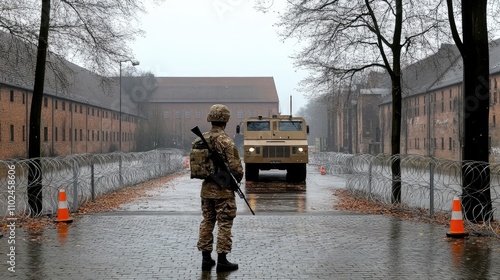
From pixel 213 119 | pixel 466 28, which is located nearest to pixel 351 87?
pixel 466 28

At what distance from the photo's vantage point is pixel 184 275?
23.2 ft

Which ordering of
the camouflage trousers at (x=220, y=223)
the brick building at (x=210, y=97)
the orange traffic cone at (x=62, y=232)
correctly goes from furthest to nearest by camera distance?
the brick building at (x=210, y=97) → the orange traffic cone at (x=62, y=232) → the camouflage trousers at (x=220, y=223)

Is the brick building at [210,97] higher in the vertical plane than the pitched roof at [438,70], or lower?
higher

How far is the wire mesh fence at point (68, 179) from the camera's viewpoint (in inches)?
459

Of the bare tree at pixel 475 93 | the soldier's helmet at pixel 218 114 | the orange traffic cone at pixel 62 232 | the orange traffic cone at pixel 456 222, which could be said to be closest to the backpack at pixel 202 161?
the soldier's helmet at pixel 218 114

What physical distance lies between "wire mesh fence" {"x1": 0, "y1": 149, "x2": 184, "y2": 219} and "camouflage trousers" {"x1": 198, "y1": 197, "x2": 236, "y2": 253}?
13.5 ft

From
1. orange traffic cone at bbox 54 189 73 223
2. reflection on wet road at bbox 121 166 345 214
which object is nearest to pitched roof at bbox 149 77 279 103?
reflection on wet road at bbox 121 166 345 214

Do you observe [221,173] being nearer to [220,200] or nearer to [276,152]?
[220,200]

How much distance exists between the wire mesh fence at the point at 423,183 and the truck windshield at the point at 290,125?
20.7 ft

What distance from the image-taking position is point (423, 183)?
44.6 ft

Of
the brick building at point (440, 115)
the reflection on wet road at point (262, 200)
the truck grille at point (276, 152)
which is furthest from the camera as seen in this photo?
the brick building at point (440, 115)

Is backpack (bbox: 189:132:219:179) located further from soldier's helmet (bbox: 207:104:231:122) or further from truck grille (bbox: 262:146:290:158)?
truck grille (bbox: 262:146:290:158)

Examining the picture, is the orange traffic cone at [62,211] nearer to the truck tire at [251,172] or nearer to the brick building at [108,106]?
the brick building at [108,106]

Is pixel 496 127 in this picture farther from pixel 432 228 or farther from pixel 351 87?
pixel 432 228
